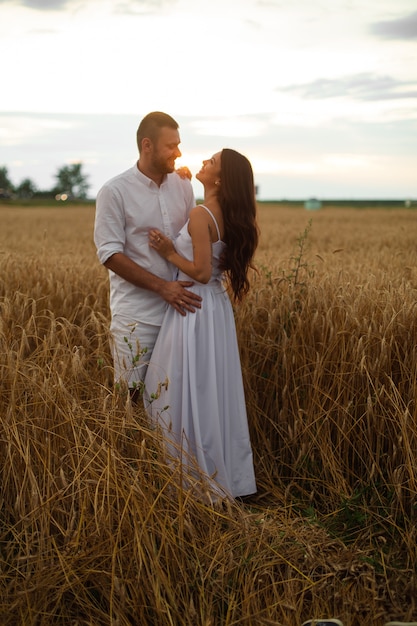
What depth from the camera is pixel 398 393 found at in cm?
373

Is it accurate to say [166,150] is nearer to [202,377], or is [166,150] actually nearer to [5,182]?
[202,377]

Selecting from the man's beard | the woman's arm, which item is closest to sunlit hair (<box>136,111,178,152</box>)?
the man's beard

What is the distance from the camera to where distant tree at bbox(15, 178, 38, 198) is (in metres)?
105

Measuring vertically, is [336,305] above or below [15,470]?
above

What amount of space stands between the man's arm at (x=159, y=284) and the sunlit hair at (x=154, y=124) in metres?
0.65

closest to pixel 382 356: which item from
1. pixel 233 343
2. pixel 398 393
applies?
pixel 398 393

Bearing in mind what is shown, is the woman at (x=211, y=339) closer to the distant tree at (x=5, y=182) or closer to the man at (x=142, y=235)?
the man at (x=142, y=235)

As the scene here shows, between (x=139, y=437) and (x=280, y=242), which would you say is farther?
(x=280, y=242)

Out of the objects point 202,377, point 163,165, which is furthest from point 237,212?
point 202,377

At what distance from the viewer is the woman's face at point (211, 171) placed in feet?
11.4

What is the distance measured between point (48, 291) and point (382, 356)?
2540mm

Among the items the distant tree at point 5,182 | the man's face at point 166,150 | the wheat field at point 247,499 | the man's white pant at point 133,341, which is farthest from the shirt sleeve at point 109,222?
the distant tree at point 5,182

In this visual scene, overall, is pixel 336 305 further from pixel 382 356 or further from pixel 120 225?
pixel 120 225

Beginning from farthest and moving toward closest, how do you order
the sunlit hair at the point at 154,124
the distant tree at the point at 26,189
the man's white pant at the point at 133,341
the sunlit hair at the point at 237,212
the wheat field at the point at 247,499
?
the distant tree at the point at 26,189, the man's white pant at the point at 133,341, the sunlit hair at the point at 154,124, the sunlit hair at the point at 237,212, the wheat field at the point at 247,499
